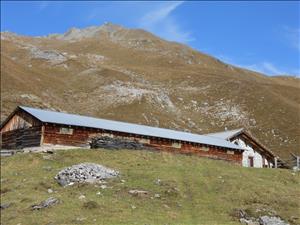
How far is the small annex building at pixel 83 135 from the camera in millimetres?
45938

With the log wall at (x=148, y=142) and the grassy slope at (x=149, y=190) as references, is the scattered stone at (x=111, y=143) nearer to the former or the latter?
the log wall at (x=148, y=142)

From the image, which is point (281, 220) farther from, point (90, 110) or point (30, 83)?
point (30, 83)

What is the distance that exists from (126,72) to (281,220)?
118 meters

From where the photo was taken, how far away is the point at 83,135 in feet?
156

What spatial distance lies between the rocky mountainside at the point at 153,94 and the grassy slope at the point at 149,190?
3804cm

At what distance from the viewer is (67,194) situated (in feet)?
99.1

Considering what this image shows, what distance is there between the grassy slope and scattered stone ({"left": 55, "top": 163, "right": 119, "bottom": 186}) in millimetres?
707

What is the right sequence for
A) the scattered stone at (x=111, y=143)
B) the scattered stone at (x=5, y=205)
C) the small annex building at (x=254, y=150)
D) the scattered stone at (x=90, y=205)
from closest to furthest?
the scattered stone at (x=90, y=205) < the scattered stone at (x=5, y=205) < the scattered stone at (x=111, y=143) < the small annex building at (x=254, y=150)

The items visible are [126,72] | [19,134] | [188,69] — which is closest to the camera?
[19,134]

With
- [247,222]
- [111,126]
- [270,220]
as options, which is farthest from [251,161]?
[247,222]

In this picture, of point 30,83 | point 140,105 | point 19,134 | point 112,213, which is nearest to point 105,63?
point 30,83

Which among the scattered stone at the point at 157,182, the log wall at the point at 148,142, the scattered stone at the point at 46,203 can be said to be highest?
the log wall at the point at 148,142

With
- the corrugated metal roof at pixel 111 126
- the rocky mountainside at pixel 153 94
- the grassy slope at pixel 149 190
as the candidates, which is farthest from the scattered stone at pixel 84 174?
the rocky mountainside at pixel 153 94

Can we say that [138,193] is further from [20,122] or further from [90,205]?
[20,122]
